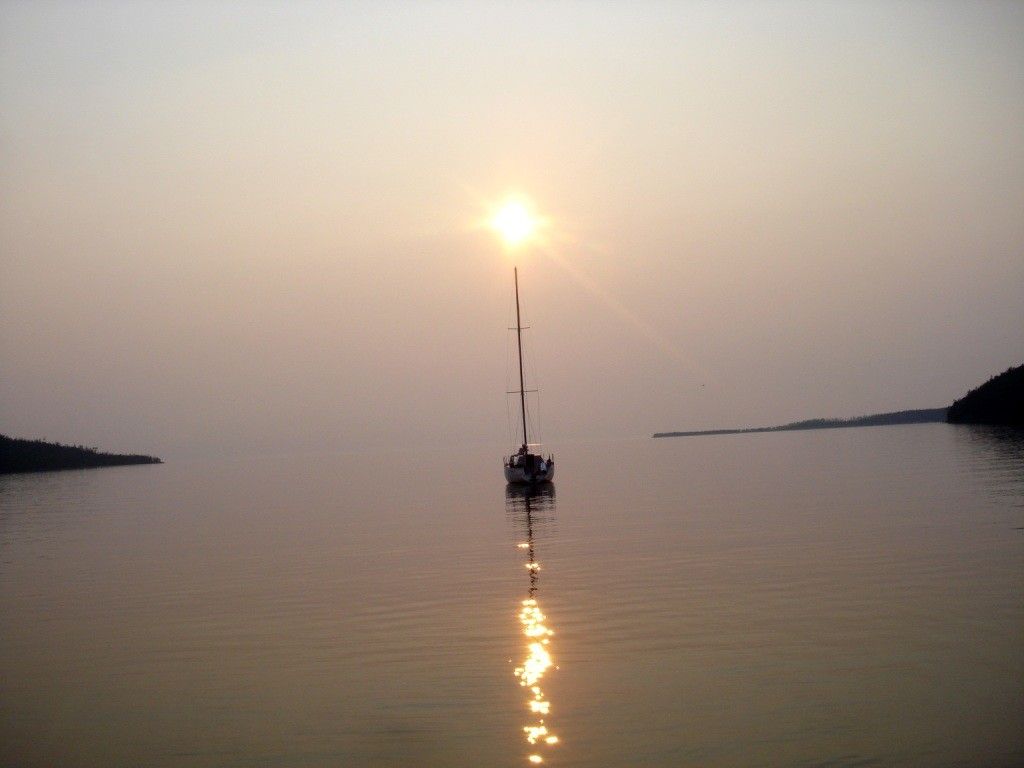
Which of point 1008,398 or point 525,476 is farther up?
point 1008,398

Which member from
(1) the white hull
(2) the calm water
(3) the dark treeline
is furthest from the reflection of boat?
(3) the dark treeline

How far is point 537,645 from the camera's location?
2512cm

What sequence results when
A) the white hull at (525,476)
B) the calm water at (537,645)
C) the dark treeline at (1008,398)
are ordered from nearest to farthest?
the calm water at (537,645)
the white hull at (525,476)
the dark treeline at (1008,398)

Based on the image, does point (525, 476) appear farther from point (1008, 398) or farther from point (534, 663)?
point (1008, 398)

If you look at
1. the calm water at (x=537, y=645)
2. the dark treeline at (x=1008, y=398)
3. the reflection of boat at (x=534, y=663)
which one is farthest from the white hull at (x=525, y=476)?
the dark treeline at (x=1008, y=398)

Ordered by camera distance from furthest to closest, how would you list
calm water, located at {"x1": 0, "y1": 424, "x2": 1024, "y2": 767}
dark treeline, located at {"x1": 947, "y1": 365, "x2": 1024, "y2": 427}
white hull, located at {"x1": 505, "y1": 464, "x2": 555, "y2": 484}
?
dark treeline, located at {"x1": 947, "y1": 365, "x2": 1024, "y2": 427} → white hull, located at {"x1": 505, "y1": 464, "x2": 555, "y2": 484} → calm water, located at {"x1": 0, "y1": 424, "x2": 1024, "y2": 767}

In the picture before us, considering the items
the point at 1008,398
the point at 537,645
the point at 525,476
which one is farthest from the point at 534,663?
the point at 1008,398

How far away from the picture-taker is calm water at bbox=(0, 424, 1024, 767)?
17672 mm

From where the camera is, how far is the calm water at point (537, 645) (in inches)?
696

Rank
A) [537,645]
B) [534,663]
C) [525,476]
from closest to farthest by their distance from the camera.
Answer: [534,663], [537,645], [525,476]

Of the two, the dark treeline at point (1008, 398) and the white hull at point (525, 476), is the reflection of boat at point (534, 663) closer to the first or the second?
the white hull at point (525, 476)

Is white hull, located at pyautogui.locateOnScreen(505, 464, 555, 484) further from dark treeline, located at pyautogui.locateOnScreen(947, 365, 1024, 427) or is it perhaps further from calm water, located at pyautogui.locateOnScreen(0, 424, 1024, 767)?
dark treeline, located at pyautogui.locateOnScreen(947, 365, 1024, 427)

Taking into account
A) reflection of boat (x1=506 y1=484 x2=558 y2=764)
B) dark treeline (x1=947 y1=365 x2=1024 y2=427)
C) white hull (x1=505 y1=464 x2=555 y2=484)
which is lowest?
reflection of boat (x1=506 y1=484 x2=558 y2=764)

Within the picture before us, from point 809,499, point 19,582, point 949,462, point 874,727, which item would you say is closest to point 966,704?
point 874,727
